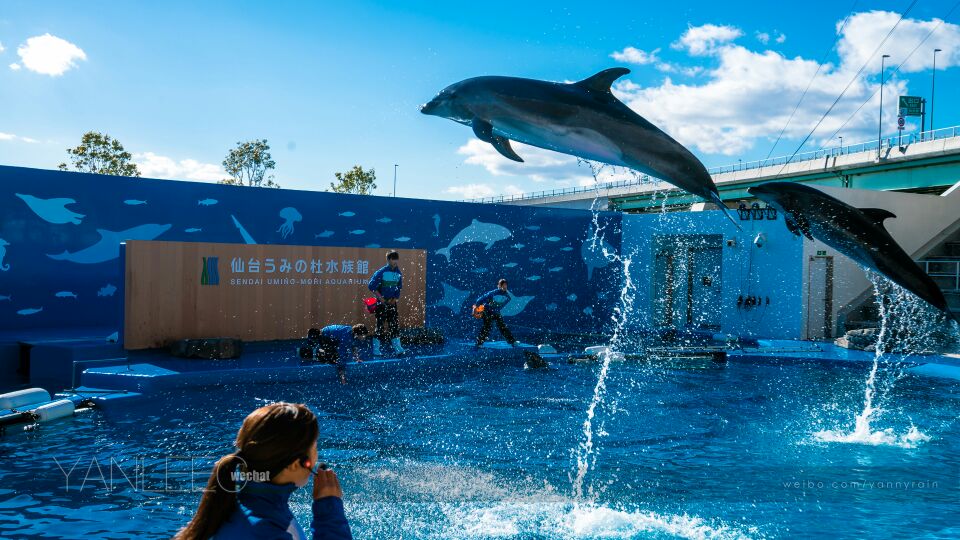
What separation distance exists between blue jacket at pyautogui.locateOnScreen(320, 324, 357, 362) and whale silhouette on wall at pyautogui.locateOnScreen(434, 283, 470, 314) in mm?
6080

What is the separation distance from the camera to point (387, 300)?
10.6 m

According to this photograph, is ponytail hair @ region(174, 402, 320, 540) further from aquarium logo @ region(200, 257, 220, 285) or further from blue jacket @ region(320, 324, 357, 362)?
aquarium logo @ region(200, 257, 220, 285)

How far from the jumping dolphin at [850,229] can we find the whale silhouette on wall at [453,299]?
36.6 ft

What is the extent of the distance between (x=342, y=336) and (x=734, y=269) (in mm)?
10688

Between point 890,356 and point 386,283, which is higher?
point 386,283

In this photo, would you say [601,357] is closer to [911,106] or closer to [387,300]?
[387,300]

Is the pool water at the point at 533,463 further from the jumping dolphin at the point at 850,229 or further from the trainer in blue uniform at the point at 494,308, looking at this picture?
the trainer in blue uniform at the point at 494,308

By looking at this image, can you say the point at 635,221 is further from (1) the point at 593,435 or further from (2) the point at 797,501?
(2) the point at 797,501

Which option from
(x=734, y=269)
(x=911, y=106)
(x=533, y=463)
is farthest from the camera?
(x=911, y=106)

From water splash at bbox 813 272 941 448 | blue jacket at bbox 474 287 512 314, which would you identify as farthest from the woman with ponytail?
blue jacket at bbox 474 287 512 314

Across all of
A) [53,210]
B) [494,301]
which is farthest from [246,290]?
[494,301]

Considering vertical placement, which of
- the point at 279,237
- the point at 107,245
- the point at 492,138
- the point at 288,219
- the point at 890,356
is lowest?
the point at 890,356

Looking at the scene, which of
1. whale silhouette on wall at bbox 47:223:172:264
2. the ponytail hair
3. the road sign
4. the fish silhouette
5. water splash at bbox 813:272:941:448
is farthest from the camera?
the road sign

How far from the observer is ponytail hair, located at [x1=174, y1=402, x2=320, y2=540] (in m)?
1.64
